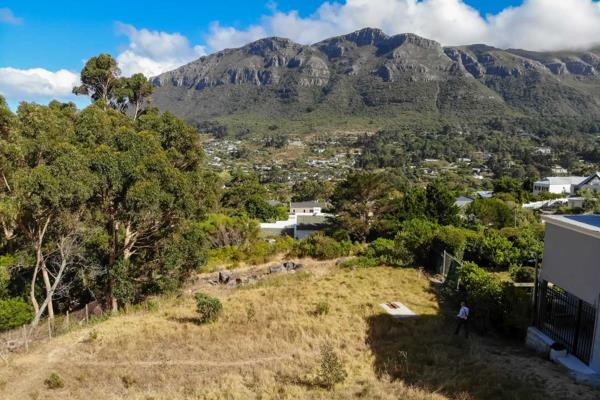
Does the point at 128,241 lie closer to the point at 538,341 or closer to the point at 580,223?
the point at 538,341

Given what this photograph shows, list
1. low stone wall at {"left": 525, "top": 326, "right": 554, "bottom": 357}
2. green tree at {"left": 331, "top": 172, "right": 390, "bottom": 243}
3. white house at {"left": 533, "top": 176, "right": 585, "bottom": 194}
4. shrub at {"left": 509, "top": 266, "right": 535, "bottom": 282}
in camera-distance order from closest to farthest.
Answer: low stone wall at {"left": 525, "top": 326, "right": 554, "bottom": 357}
shrub at {"left": 509, "top": 266, "right": 535, "bottom": 282}
green tree at {"left": 331, "top": 172, "right": 390, "bottom": 243}
white house at {"left": 533, "top": 176, "right": 585, "bottom": 194}

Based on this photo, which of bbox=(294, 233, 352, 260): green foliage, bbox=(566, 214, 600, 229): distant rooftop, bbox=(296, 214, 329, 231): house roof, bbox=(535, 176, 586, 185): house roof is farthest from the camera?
bbox=(535, 176, 586, 185): house roof

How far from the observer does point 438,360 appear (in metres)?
10.3

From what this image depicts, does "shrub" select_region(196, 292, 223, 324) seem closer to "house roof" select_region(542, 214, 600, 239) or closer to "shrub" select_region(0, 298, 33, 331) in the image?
"shrub" select_region(0, 298, 33, 331)

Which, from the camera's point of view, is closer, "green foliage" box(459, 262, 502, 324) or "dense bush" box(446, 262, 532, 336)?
"dense bush" box(446, 262, 532, 336)

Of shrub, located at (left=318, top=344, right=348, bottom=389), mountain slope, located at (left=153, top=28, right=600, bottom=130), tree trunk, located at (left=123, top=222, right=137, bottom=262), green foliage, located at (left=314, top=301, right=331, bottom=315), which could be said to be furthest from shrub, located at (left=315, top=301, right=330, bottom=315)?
mountain slope, located at (left=153, top=28, right=600, bottom=130)

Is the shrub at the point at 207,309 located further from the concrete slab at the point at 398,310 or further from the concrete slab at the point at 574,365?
the concrete slab at the point at 574,365

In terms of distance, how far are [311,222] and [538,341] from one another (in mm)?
30695

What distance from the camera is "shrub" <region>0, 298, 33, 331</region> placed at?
16125mm

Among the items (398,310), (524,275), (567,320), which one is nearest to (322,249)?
(524,275)

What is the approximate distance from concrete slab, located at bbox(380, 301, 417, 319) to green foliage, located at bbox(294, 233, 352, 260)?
9.68 meters

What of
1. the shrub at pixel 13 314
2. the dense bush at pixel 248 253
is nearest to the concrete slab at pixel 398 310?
the dense bush at pixel 248 253

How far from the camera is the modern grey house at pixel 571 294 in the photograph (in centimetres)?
916

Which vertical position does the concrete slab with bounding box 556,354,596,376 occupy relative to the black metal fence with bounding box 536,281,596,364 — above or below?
below
